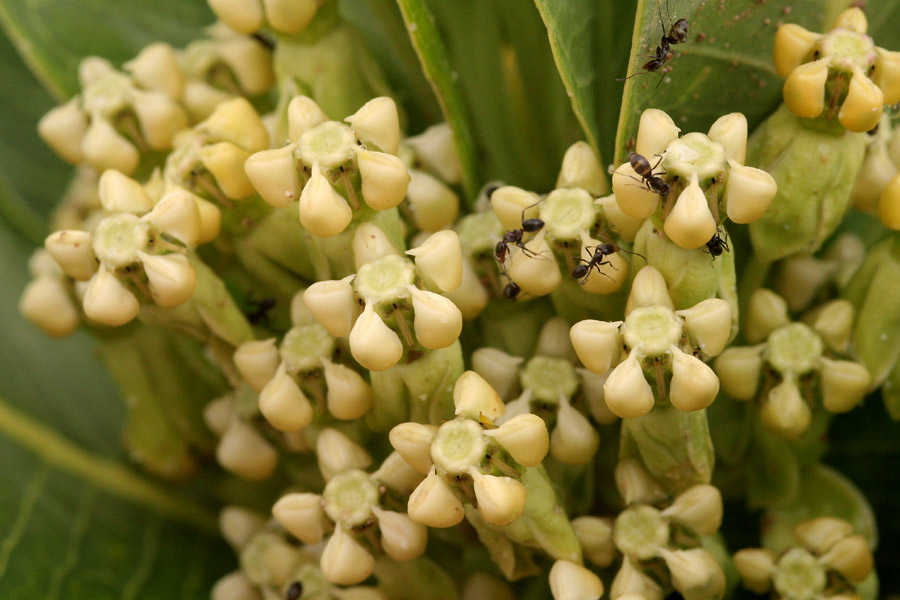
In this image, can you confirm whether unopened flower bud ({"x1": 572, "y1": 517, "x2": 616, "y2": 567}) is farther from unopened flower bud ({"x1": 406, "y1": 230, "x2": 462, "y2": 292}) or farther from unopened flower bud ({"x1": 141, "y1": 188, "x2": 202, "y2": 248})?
unopened flower bud ({"x1": 141, "y1": 188, "x2": 202, "y2": 248})

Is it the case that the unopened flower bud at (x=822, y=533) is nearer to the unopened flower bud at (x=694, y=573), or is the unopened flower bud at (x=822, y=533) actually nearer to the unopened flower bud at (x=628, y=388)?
the unopened flower bud at (x=694, y=573)

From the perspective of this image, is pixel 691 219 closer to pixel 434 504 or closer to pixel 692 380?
pixel 692 380

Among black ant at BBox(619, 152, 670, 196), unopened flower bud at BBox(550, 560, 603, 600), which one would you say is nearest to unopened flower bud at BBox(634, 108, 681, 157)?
black ant at BBox(619, 152, 670, 196)

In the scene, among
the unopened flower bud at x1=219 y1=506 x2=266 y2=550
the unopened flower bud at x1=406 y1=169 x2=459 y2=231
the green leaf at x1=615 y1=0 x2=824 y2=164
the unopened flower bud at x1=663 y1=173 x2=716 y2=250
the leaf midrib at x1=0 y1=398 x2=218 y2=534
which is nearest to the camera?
the unopened flower bud at x1=663 y1=173 x2=716 y2=250

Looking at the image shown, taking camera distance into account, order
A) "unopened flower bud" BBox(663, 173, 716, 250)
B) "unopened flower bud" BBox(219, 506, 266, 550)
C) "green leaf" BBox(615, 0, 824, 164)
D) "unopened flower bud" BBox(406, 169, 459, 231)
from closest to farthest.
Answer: "unopened flower bud" BBox(663, 173, 716, 250) → "green leaf" BBox(615, 0, 824, 164) → "unopened flower bud" BBox(406, 169, 459, 231) → "unopened flower bud" BBox(219, 506, 266, 550)

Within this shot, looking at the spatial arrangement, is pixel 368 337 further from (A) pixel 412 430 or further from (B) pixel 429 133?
(B) pixel 429 133

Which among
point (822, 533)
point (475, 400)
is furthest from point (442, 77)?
point (822, 533)
